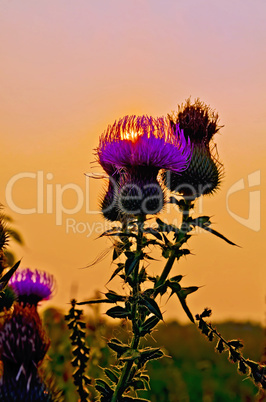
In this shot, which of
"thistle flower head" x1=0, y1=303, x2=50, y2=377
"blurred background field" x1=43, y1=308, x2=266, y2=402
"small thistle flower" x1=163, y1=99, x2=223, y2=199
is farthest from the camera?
"blurred background field" x1=43, y1=308, x2=266, y2=402

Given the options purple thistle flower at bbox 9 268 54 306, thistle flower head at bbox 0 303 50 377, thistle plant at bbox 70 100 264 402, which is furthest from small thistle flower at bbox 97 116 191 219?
thistle flower head at bbox 0 303 50 377

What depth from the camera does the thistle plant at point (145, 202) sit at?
146 inches

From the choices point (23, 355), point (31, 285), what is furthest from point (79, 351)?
point (23, 355)

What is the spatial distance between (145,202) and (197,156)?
2.12ft

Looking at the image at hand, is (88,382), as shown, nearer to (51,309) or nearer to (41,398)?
(41,398)

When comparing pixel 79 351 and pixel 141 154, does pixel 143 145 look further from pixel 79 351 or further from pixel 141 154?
pixel 79 351

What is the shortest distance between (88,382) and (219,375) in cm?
424

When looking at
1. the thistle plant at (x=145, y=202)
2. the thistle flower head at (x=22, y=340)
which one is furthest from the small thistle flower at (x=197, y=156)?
the thistle flower head at (x=22, y=340)

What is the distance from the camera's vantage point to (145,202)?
14.8 feet

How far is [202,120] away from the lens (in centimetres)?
492

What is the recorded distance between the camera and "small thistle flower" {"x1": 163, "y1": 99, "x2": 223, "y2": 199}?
4.73 meters

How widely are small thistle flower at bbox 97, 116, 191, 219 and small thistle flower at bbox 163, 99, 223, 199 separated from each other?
0.54 feet

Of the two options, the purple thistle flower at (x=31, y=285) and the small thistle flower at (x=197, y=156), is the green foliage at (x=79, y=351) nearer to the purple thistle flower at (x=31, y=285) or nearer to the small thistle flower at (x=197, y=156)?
the purple thistle flower at (x=31, y=285)

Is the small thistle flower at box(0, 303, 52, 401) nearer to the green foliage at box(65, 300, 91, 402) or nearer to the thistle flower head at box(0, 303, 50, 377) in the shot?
the thistle flower head at box(0, 303, 50, 377)
